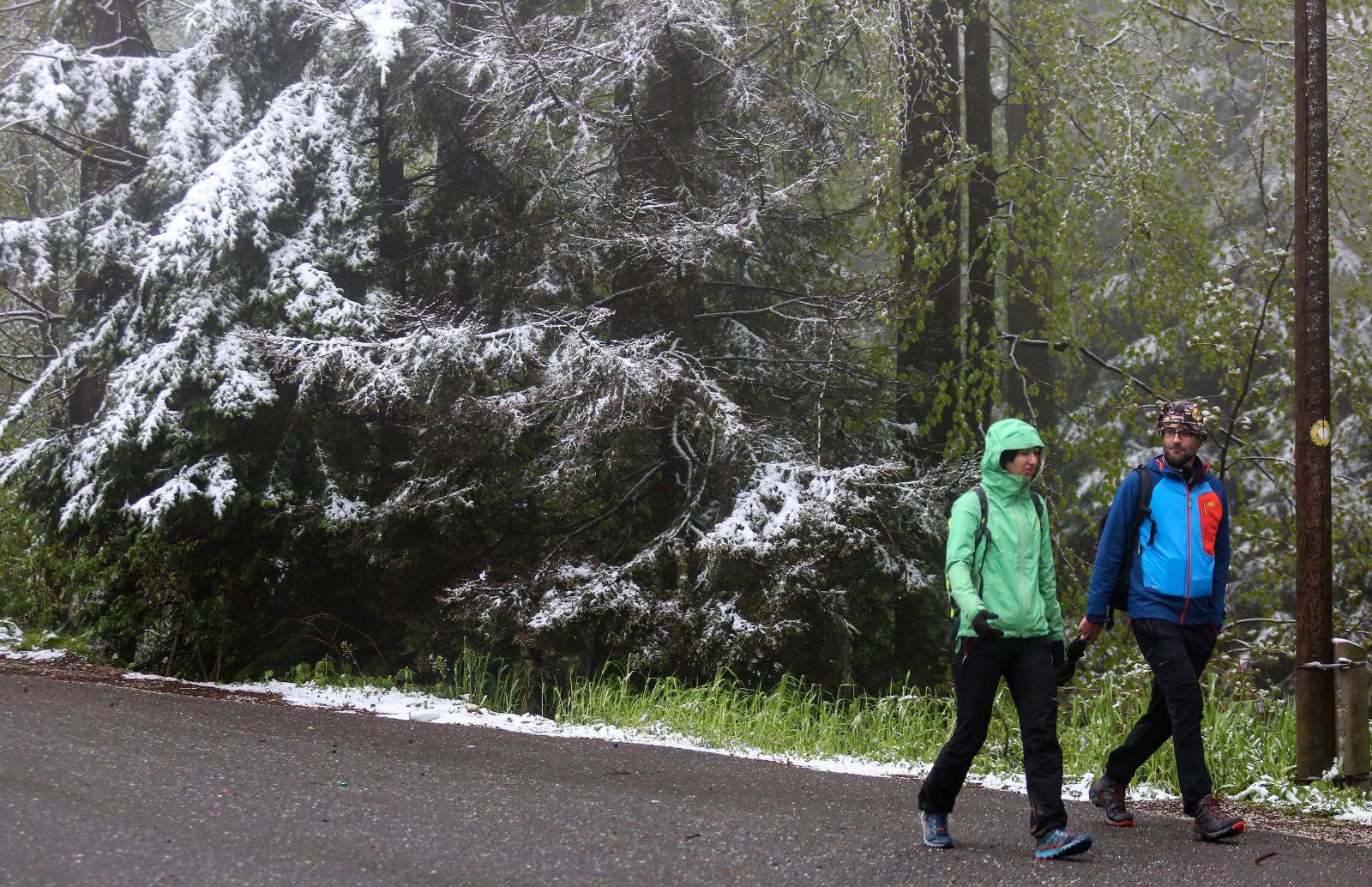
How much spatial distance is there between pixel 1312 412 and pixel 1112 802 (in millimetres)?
2566

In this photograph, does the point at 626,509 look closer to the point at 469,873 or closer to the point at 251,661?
the point at 251,661

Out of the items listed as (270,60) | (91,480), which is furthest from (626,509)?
(270,60)

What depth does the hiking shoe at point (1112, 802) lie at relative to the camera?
538 cm

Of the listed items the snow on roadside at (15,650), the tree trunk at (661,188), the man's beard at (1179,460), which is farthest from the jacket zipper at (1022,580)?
the snow on roadside at (15,650)

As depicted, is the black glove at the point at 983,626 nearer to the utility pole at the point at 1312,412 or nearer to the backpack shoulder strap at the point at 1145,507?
the backpack shoulder strap at the point at 1145,507

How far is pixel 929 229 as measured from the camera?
10602 millimetres

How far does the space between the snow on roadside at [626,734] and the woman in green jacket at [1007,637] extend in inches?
65.7

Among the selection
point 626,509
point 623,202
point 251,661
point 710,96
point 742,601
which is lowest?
point 251,661

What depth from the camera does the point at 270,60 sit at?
11758 millimetres

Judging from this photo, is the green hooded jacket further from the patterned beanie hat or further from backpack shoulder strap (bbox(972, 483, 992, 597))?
the patterned beanie hat

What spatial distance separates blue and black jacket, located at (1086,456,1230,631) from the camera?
5203 mm

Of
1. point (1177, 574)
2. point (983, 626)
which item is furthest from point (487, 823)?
point (1177, 574)

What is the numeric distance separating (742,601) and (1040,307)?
357 centimetres

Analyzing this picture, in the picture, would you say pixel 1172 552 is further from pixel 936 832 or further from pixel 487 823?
pixel 487 823
